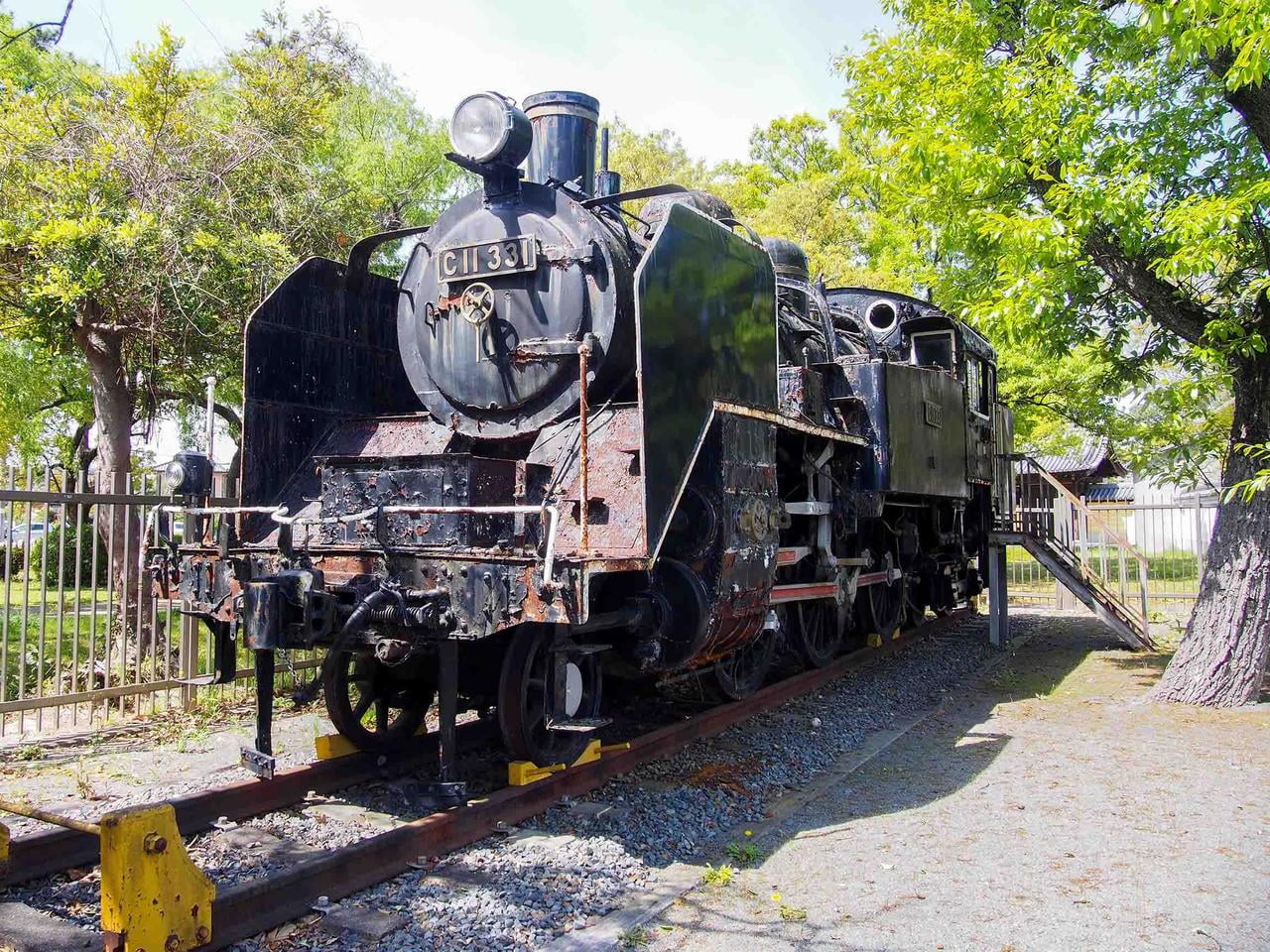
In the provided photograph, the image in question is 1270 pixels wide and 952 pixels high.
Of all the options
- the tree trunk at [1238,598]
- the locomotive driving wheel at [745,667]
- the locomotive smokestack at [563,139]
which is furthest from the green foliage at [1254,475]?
the locomotive smokestack at [563,139]

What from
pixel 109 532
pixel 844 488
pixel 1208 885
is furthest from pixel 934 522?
pixel 109 532

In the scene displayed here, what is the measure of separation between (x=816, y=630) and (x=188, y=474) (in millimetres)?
4996

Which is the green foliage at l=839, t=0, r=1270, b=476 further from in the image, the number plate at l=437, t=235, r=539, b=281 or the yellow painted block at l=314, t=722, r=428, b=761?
the yellow painted block at l=314, t=722, r=428, b=761

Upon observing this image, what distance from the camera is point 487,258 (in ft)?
17.2

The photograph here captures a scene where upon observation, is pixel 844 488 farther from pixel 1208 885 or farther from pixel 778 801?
pixel 1208 885

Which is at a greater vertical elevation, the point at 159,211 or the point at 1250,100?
the point at 1250,100

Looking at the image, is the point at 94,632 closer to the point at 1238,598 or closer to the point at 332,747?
the point at 332,747

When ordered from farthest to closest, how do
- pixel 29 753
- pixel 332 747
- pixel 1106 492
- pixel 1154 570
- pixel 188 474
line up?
pixel 1106 492
pixel 1154 570
pixel 29 753
pixel 332 747
pixel 188 474

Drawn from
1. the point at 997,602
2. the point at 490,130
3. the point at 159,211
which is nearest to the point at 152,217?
the point at 159,211

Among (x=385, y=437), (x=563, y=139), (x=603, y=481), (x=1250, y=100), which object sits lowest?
(x=603, y=481)

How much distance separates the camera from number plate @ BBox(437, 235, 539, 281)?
5.08 meters

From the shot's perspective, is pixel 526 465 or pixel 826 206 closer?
pixel 526 465

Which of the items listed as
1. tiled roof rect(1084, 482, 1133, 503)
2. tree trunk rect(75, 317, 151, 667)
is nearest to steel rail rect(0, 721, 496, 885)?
tree trunk rect(75, 317, 151, 667)

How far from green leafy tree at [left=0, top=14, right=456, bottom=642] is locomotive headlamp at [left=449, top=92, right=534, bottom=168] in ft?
11.3
